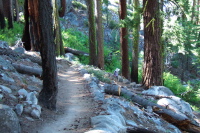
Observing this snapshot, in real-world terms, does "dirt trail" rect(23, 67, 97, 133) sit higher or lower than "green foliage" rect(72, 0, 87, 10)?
lower

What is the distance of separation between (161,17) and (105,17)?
3035 cm

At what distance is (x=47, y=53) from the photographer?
19.1 feet

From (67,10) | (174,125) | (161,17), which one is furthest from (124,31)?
(67,10)

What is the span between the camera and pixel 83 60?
22.3m

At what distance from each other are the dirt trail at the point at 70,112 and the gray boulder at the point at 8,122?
52 centimetres

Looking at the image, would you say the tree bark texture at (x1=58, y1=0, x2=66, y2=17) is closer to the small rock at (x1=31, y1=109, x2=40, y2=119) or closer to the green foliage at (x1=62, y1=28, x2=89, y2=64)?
the green foliage at (x1=62, y1=28, x2=89, y2=64)

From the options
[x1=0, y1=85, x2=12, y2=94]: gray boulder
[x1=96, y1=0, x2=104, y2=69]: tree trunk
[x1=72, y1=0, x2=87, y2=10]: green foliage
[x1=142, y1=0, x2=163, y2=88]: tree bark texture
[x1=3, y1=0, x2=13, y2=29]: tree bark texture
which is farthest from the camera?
[x1=72, y1=0, x2=87, y2=10]: green foliage

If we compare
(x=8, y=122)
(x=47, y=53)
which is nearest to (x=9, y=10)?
(x=47, y=53)

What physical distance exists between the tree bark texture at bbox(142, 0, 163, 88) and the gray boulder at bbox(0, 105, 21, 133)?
6423mm

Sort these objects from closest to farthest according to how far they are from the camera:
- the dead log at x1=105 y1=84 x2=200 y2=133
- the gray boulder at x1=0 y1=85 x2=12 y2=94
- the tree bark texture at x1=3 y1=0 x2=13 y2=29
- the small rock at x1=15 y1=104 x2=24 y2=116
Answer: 1. the small rock at x1=15 y1=104 x2=24 y2=116
2. the gray boulder at x1=0 y1=85 x2=12 y2=94
3. the dead log at x1=105 y1=84 x2=200 y2=133
4. the tree bark texture at x1=3 y1=0 x2=13 y2=29

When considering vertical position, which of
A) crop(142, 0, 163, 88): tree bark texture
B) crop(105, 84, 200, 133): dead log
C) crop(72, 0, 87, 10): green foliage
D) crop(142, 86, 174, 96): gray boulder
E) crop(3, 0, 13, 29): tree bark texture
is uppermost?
crop(72, 0, 87, 10): green foliage

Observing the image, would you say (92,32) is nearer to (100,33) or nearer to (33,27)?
(100,33)

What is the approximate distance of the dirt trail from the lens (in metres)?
5.10

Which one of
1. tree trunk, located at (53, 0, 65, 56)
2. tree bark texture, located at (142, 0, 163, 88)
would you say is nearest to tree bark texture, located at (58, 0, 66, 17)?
tree trunk, located at (53, 0, 65, 56)
